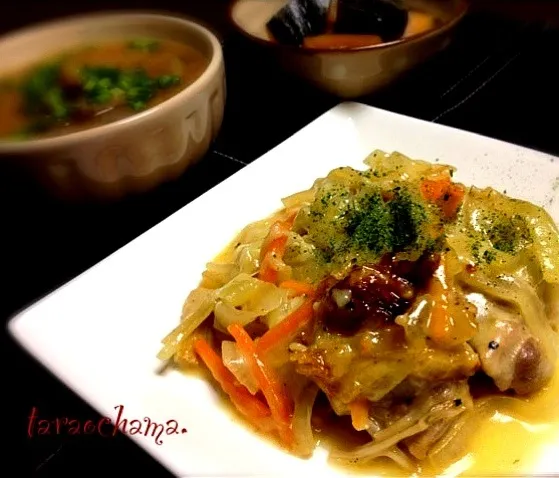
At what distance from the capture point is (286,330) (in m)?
1.79

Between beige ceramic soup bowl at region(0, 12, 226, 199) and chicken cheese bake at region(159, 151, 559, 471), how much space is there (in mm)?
563

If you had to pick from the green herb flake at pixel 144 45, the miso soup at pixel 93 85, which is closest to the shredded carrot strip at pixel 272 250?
the miso soup at pixel 93 85

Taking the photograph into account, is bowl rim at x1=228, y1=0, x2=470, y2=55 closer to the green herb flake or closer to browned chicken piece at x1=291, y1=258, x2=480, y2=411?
the green herb flake

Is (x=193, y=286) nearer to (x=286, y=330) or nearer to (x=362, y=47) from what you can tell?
(x=286, y=330)

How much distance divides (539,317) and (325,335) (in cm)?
69

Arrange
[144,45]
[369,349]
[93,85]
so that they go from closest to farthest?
[369,349], [93,85], [144,45]

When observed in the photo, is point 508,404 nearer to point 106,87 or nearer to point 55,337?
point 55,337

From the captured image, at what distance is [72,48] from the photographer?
105 inches

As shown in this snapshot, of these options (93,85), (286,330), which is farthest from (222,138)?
(286,330)

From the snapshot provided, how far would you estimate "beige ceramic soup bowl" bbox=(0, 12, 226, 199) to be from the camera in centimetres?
210

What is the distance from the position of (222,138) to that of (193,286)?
1.12m

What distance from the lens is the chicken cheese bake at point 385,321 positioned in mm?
1619

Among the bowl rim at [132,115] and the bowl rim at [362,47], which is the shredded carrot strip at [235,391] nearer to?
the bowl rim at [132,115]

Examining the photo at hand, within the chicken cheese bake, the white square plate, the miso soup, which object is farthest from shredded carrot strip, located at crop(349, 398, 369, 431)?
the miso soup
